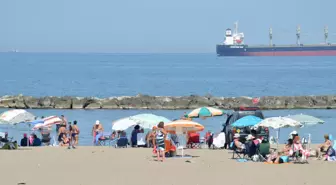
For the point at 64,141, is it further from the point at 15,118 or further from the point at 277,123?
the point at 277,123

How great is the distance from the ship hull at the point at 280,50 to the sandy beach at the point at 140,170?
147910 mm

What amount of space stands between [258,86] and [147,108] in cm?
3098

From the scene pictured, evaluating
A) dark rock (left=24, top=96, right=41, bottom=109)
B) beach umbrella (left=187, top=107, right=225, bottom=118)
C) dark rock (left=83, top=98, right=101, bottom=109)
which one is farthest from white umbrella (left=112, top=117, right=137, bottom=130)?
dark rock (left=24, top=96, right=41, bottom=109)

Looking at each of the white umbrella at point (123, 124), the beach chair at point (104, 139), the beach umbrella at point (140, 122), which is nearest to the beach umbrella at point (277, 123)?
the beach umbrella at point (140, 122)

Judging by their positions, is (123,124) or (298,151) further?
(123,124)

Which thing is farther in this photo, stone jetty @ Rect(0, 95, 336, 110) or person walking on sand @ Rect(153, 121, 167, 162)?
stone jetty @ Rect(0, 95, 336, 110)

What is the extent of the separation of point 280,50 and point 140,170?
162 meters

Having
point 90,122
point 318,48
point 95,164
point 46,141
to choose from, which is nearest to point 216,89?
point 90,122

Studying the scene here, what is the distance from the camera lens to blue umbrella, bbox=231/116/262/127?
18.7m

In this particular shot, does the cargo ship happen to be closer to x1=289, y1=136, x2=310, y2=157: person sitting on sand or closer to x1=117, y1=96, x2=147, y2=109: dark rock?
x1=117, y1=96, x2=147, y2=109: dark rock

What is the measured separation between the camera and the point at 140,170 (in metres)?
14.7

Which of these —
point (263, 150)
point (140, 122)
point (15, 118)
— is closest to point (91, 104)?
point (15, 118)

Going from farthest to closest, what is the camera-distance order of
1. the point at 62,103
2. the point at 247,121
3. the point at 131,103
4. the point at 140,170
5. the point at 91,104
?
the point at 131,103 → the point at 62,103 → the point at 91,104 → the point at 247,121 → the point at 140,170

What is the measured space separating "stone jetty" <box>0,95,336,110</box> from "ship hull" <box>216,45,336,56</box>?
120643 millimetres
